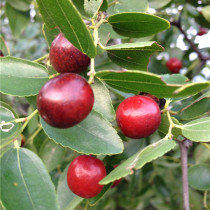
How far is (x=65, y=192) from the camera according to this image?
5.34ft

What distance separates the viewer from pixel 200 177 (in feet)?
5.88

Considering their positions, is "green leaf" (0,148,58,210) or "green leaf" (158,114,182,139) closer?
"green leaf" (0,148,58,210)

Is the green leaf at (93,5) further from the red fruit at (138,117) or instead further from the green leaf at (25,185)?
the green leaf at (25,185)

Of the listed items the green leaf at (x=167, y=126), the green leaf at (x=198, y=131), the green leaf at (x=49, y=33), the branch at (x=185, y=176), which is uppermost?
the green leaf at (x=49, y=33)

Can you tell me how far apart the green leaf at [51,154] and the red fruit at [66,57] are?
0.81m

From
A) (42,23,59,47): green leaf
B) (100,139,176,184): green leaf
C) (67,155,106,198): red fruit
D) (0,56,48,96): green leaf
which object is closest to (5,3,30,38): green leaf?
(42,23,59,47): green leaf

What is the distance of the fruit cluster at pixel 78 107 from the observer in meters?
0.90

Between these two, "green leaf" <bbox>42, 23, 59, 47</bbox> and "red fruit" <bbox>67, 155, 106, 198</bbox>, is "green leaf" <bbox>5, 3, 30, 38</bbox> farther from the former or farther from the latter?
"red fruit" <bbox>67, 155, 106, 198</bbox>

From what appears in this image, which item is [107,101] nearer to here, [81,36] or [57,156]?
[81,36]

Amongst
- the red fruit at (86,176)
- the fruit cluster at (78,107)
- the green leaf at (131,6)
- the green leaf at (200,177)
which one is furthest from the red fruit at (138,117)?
the green leaf at (200,177)

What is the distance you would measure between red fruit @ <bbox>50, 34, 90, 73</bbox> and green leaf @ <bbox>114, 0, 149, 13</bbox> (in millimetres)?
562

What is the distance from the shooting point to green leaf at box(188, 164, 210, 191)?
1773 millimetres

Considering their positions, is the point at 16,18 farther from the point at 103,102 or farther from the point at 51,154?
the point at 103,102

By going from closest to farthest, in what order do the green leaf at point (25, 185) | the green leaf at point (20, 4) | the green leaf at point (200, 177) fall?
the green leaf at point (25, 185) → the green leaf at point (200, 177) → the green leaf at point (20, 4)
